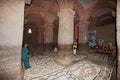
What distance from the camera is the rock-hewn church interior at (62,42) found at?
2.96m

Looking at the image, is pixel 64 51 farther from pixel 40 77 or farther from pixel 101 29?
pixel 101 29

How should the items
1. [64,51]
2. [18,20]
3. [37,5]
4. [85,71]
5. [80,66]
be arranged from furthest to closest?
[37,5], [64,51], [80,66], [85,71], [18,20]

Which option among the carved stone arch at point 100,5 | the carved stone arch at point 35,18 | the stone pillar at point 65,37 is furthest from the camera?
the carved stone arch at point 35,18

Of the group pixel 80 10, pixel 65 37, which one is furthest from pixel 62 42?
pixel 80 10

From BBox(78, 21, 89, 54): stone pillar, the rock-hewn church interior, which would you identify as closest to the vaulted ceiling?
the rock-hewn church interior

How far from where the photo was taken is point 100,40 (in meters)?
13.5

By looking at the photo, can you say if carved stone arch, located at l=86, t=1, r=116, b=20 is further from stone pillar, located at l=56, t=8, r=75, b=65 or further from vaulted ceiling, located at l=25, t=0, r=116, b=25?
stone pillar, located at l=56, t=8, r=75, b=65

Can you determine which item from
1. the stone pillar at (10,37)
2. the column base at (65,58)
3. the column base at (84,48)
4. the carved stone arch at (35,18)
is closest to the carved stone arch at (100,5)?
the column base at (84,48)

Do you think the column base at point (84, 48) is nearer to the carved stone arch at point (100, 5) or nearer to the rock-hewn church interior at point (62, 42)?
the rock-hewn church interior at point (62, 42)

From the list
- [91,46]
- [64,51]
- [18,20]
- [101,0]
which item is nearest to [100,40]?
[91,46]

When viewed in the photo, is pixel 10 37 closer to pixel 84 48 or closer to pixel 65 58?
pixel 65 58

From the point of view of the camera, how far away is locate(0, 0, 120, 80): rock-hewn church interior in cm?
296

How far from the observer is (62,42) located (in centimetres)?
646

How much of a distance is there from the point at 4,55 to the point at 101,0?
316 inches
